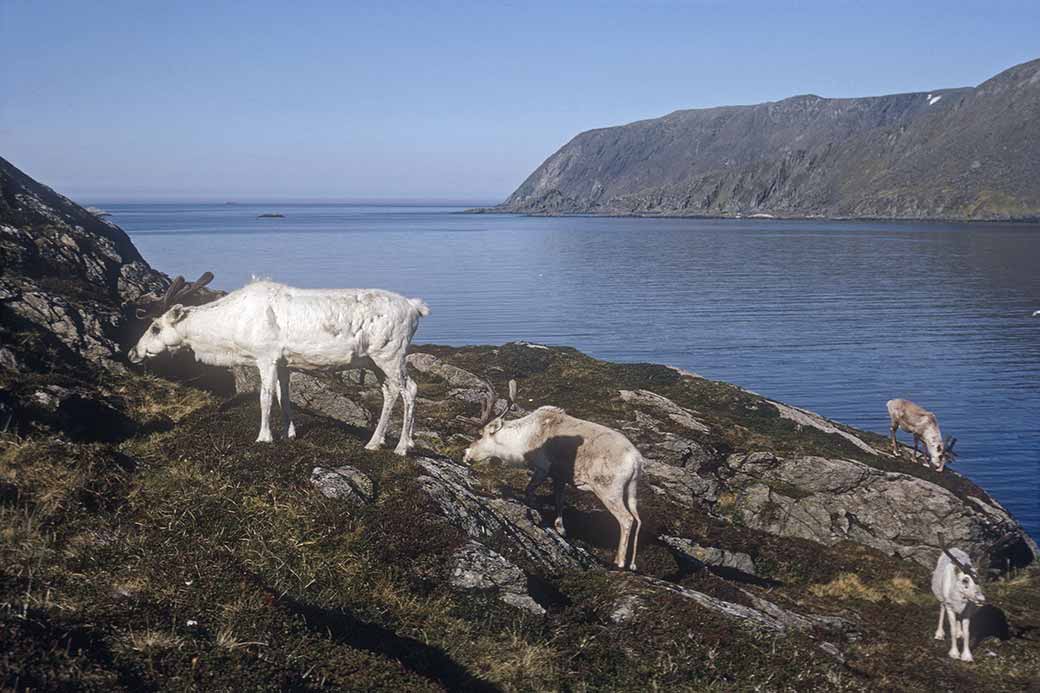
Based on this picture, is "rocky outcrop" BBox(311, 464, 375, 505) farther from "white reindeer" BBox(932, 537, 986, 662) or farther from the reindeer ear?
"white reindeer" BBox(932, 537, 986, 662)

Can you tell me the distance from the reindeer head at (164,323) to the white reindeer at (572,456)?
614cm

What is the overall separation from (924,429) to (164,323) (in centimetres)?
2206

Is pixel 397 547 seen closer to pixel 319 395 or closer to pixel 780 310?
pixel 319 395

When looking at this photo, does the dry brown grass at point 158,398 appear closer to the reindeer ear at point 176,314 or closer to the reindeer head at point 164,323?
the reindeer head at point 164,323

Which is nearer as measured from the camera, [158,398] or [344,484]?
[344,484]

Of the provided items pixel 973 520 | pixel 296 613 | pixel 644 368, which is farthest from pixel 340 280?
pixel 296 613

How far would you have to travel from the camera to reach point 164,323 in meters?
15.6

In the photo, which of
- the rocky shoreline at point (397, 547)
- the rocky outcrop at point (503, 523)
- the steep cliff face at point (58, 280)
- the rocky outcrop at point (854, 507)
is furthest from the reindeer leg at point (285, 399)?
the rocky outcrop at point (854, 507)

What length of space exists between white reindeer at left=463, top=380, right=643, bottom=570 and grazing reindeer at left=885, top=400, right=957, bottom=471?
1396cm

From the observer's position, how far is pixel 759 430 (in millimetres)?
22969

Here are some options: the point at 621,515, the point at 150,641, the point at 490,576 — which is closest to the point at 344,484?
the point at 490,576

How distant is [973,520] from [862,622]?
762cm

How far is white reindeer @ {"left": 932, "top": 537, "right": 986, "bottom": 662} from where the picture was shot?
14.1 m

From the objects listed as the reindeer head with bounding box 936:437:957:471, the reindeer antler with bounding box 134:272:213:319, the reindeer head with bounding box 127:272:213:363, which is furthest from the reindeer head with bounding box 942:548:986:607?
the reindeer antler with bounding box 134:272:213:319
